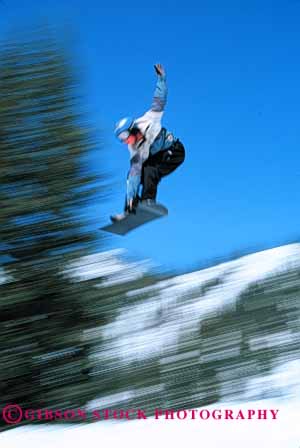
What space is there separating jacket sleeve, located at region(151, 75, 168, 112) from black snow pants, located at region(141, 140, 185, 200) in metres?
0.36

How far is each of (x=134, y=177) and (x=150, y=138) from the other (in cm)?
37

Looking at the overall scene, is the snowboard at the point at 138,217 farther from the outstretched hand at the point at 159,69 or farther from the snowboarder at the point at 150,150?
the outstretched hand at the point at 159,69

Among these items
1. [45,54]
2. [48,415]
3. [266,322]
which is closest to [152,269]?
[266,322]

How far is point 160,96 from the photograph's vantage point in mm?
4832

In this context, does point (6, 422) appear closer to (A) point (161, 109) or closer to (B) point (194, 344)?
(B) point (194, 344)

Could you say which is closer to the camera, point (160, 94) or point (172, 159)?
point (160, 94)

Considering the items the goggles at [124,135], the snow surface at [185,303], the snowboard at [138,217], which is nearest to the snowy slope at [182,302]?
the snow surface at [185,303]

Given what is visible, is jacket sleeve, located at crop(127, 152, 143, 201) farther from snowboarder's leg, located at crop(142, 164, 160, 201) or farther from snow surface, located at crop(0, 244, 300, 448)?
snow surface, located at crop(0, 244, 300, 448)

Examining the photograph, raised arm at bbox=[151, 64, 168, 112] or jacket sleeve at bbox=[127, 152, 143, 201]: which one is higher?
raised arm at bbox=[151, 64, 168, 112]

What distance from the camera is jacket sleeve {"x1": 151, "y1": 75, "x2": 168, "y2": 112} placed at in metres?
4.80

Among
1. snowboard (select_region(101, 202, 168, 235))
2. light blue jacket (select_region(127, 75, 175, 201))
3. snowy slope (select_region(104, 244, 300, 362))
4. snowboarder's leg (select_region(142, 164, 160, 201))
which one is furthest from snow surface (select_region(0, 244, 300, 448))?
light blue jacket (select_region(127, 75, 175, 201))

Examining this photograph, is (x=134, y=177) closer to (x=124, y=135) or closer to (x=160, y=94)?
(x=124, y=135)

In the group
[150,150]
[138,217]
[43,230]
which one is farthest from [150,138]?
[43,230]

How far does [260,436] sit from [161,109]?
2658mm
